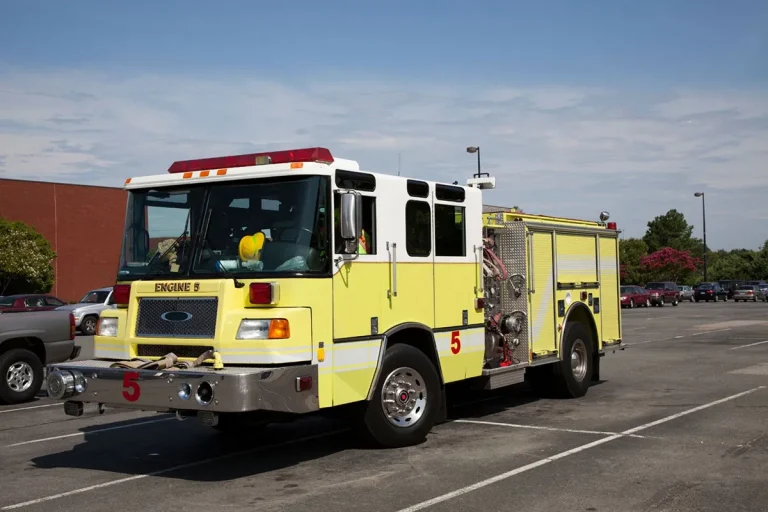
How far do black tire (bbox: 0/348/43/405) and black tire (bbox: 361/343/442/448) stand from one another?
7.08 metres

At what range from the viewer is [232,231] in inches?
318

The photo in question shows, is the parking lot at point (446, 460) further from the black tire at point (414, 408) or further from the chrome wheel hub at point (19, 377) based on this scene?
the chrome wheel hub at point (19, 377)

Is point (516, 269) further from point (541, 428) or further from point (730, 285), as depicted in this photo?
point (730, 285)

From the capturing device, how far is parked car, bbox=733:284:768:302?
2377 inches

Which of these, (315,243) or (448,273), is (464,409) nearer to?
(448,273)

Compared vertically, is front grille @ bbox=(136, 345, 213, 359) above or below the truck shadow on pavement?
above

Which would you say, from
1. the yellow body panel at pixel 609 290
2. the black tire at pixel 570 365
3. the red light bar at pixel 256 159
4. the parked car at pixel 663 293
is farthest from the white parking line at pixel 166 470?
the parked car at pixel 663 293

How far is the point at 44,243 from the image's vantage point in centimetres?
4169

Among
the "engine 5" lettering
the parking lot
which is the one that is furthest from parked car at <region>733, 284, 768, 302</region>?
the "engine 5" lettering

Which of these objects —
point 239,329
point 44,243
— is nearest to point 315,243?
point 239,329

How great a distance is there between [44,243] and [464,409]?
34.9 metres

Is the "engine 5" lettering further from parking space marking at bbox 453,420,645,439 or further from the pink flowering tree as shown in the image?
the pink flowering tree

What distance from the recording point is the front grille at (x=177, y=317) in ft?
25.2

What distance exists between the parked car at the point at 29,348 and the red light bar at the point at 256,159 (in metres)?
5.90
